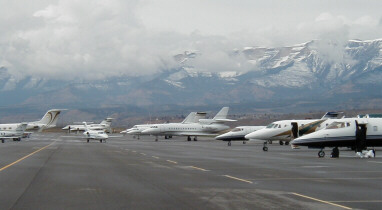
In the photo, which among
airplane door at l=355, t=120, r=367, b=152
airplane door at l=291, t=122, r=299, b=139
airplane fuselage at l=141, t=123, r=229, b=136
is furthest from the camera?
airplane fuselage at l=141, t=123, r=229, b=136

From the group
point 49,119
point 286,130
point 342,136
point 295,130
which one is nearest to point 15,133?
point 49,119

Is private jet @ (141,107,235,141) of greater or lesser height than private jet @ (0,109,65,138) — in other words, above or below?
below

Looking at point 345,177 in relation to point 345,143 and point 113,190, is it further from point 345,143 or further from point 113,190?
point 345,143

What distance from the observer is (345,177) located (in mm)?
22219

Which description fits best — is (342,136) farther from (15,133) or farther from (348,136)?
(15,133)

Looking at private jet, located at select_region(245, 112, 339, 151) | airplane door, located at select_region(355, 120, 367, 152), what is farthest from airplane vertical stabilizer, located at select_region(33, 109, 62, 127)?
airplane door, located at select_region(355, 120, 367, 152)

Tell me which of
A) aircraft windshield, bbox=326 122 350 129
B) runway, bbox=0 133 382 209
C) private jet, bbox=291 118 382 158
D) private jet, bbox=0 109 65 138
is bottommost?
runway, bbox=0 133 382 209

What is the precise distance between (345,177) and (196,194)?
784 cm

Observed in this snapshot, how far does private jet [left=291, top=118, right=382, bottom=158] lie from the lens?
35312mm

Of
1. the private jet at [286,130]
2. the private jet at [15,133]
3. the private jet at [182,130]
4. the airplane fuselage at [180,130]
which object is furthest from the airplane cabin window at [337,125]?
the airplane fuselage at [180,130]

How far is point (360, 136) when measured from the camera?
35.8m

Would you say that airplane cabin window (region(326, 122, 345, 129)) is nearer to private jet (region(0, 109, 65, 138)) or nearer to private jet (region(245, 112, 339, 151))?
private jet (region(245, 112, 339, 151))

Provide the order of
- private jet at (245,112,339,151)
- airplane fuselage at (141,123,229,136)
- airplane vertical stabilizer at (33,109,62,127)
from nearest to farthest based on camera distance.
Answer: private jet at (245,112,339,151), airplane fuselage at (141,123,229,136), airplane vertical stabilizer at (33,109,62,127)

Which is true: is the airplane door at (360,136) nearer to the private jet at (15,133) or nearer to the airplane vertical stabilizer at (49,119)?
the private jet at (15,133)
